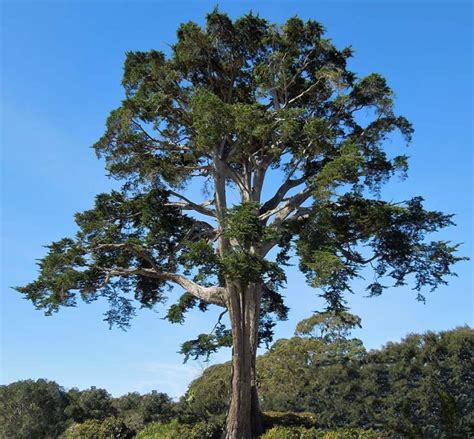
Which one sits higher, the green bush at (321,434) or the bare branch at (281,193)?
the bare branch at (281,193)

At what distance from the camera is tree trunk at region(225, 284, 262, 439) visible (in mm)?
16797

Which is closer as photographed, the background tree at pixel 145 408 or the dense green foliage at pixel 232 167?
the dense green foliage at pixel 232 167

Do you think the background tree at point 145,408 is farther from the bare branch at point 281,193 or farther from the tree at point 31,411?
the bare branch at point 281,193

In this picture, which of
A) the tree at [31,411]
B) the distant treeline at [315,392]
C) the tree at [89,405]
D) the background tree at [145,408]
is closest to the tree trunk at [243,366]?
the distant treeline at [315,392]

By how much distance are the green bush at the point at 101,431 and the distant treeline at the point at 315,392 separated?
2776mm

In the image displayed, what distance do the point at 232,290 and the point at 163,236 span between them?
10.5 ft

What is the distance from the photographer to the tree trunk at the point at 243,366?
55.1ft

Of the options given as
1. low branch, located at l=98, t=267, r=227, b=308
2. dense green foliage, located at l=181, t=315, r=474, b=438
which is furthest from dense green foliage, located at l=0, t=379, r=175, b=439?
low branch, located at l=98, t=267, r=227, b=308

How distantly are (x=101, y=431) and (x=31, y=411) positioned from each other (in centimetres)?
1718

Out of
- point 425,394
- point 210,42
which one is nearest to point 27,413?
point 425,394

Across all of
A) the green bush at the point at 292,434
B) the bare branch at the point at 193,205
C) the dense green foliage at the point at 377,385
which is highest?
the bare branch at the point at 193,205

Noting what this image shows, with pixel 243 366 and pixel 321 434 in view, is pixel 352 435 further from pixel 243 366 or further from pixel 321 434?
pixel 243 366

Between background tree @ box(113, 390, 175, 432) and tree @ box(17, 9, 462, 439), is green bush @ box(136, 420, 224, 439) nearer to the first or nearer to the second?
tree @ box(17, 9, 462, 439)

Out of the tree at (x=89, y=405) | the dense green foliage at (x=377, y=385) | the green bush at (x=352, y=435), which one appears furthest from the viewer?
the tree at (x=89, y=405)
